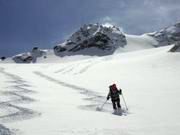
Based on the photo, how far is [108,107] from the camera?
70.0 feet

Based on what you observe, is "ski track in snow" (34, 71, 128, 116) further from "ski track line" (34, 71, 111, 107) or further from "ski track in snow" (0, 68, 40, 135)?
"ski track in snow" (0, 68, 40, 135)

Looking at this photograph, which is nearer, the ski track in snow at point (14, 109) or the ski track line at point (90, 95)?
the ski track in snow at point (14, 109)

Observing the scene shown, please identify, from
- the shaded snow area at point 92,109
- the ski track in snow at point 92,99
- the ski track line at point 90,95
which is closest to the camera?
the shaded snow area at point 92,109

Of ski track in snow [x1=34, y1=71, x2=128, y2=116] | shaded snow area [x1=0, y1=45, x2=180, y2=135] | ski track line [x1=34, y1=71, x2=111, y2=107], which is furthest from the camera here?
ski track line [x1=34, y1=71, x2=111, y2=107]

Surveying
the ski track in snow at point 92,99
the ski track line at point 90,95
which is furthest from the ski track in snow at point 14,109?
the ski track line at point 90,95

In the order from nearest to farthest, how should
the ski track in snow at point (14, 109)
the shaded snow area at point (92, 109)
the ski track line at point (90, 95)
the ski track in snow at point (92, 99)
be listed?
the shaded snow area at point (92, 109) → the ski track in snow at point (14, 109) → the ski track in snow at point (92, 99) → the ski track line at point (90, 95)

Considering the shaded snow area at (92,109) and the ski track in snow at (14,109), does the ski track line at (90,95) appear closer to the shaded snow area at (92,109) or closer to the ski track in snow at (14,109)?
the shaded snow area at (92,109)

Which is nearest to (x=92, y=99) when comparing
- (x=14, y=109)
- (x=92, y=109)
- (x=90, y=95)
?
(x=90, y=95)

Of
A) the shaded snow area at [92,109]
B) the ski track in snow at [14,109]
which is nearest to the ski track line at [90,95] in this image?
the shaded snow area at [92,109]

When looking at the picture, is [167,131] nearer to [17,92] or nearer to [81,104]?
[81,104]

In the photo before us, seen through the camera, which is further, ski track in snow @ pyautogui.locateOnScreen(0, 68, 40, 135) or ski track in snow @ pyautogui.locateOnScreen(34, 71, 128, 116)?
ski track in snow @ pyautogui.locateOnScreen(34, 71, 128, 116)

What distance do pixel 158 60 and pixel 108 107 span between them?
88.6 ft

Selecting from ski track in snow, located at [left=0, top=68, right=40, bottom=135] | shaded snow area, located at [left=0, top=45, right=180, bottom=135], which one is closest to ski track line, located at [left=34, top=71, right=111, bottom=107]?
shaded snow area, located at [left=0, top=45, right=180, bottom=135]

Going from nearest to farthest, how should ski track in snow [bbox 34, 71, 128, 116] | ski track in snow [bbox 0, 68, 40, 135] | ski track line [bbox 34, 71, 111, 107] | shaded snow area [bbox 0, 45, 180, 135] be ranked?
shaded snow area [bbox 0, 45, 180, 135], ski track in snow [bbox 0, 68, 40, 135], ski track in snow [bbox 34, 71, 128, 116], ski track line [bbox 34, 71, 111, 107]
